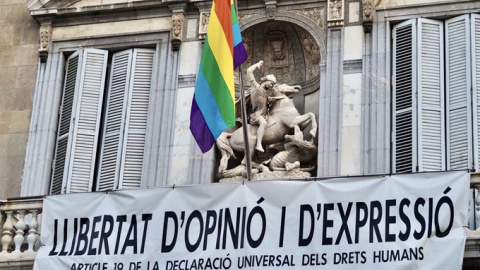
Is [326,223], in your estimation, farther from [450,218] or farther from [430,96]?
[430,96]

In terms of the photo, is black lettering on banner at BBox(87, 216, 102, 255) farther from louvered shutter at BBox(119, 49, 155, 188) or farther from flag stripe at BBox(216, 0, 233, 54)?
flag stripe at BBox(216, 0, 233, 54)

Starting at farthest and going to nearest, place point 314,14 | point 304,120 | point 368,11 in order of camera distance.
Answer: point 314,14, point 368,11, point 304,120

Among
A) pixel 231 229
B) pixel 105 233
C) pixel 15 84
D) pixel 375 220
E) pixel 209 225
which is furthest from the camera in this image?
pixel 15 84

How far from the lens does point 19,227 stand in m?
22.3

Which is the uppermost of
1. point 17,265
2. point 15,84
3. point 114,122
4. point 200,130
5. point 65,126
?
point 15,84

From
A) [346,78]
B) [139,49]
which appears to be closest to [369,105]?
[346,78]

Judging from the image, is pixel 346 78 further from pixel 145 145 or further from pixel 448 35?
pixel 145 145

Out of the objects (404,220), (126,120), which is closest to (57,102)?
(126,120)

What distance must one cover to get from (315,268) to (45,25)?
27.0ft

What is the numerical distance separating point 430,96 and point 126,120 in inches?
222

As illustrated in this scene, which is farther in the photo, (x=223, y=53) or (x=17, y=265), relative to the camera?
(x=17, y=265)

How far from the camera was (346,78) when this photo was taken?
74.9 feet

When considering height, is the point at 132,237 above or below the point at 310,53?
below

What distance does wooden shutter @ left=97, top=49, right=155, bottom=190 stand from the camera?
23.5 meters
